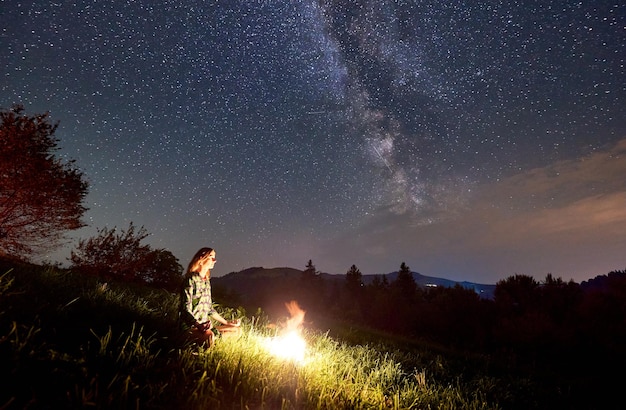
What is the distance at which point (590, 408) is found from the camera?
5992 millimetres

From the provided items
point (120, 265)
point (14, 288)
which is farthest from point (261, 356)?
point (120, 265)

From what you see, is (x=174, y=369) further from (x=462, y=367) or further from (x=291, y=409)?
(x=462, y=367)

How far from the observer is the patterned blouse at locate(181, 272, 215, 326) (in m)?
4.96

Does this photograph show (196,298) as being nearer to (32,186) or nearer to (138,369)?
(138,369)

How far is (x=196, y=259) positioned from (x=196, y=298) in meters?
0.61

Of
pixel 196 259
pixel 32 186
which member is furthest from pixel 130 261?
pixel 196 259

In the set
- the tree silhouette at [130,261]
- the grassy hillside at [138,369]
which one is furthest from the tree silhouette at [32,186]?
the grassy hillside at [138,369]

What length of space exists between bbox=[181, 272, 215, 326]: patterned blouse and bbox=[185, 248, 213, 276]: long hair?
0.27 feet

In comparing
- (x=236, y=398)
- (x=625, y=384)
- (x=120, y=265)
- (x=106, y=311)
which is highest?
(x=120, y=265)

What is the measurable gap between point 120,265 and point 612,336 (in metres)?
26.4

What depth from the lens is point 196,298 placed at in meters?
5.17

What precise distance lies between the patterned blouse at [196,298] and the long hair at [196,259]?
8 centimetres

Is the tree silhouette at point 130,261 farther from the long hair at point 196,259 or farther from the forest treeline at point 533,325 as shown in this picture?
the long hair at point 196,259

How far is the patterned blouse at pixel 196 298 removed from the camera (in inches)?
195
